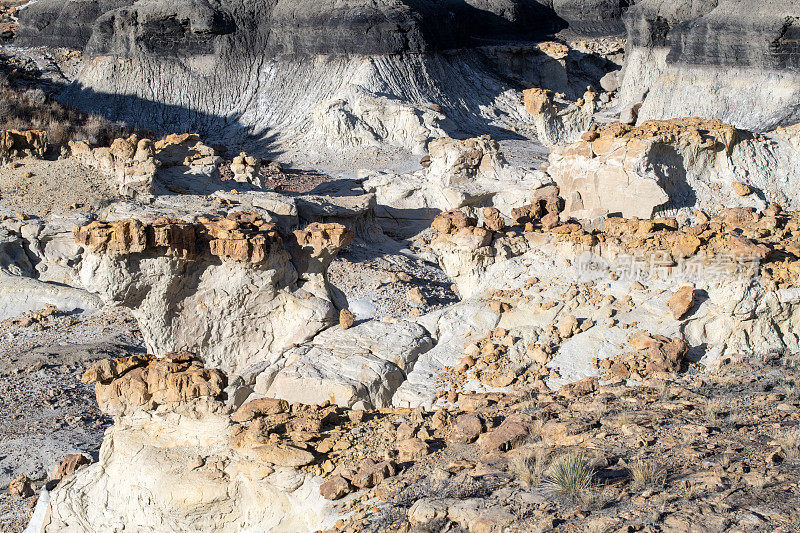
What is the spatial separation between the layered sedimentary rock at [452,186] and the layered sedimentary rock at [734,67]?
5.98 meters

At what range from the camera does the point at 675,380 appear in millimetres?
6891

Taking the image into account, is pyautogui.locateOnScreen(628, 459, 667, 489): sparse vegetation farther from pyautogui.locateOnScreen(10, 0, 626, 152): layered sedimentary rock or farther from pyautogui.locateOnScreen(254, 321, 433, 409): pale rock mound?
pyautogui.locateOnScreen(10, 0, 626, 152): layered sedimentary rock

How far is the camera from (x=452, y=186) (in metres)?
15.2

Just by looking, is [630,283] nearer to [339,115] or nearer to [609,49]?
[339,115]

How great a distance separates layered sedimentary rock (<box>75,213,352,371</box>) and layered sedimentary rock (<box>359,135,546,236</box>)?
596 centimetres

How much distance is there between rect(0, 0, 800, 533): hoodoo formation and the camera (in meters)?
5.03

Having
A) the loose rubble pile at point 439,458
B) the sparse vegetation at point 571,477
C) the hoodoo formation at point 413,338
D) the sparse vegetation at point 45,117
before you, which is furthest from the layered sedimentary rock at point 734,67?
the sparse vegetation at point 571,477

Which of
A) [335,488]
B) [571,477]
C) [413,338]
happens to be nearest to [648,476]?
[571,477]

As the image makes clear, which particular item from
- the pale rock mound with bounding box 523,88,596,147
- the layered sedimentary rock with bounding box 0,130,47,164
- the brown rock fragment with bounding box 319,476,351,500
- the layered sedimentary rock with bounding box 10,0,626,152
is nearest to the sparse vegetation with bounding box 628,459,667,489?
the brown rock fragment with bounding box 319,476,351,500

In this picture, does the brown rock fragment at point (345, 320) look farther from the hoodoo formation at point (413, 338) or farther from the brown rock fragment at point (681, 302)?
the brown rock fragment at point (681, 302)

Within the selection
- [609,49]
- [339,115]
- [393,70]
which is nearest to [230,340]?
[339,115]

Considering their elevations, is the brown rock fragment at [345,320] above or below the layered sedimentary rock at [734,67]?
below

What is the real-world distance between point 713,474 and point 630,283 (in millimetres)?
3442

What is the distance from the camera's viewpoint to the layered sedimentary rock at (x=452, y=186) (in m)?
15.0
